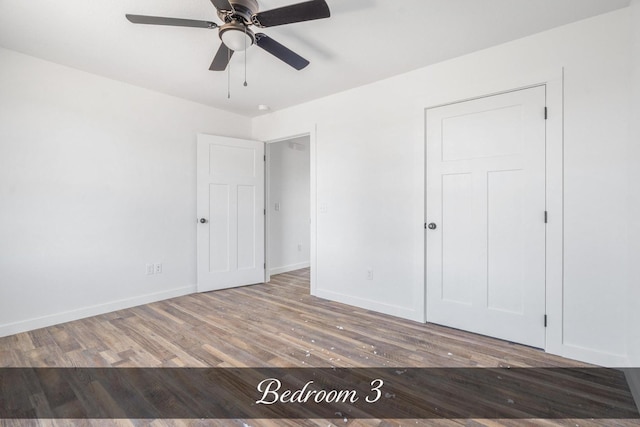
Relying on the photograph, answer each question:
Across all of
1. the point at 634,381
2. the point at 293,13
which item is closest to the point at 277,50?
the point at 293,13

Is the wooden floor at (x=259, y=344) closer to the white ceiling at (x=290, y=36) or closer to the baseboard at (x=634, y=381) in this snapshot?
the baseboard at (x=634, y=381)

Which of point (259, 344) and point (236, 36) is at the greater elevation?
point (236, 36)

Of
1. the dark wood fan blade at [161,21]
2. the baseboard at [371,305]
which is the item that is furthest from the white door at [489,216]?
the dark wood fan blade at [161,21]

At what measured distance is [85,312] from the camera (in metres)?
2.98

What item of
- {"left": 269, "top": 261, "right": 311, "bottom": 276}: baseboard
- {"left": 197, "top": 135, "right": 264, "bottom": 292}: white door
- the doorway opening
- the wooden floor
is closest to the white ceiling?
{"left": 197, "top": 135, "right": 264, "bottom": 292}: white door

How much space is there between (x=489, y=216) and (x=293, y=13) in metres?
2.13

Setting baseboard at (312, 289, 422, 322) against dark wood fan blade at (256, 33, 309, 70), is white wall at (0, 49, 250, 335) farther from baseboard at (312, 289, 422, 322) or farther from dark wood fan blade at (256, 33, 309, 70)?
dark wood fan blade at (256, 33, 309, 70)

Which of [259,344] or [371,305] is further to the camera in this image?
[371,305]

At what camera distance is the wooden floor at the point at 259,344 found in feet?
6.85

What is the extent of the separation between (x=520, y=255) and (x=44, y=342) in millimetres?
3933

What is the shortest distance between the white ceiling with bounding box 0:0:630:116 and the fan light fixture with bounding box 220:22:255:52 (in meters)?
0.28

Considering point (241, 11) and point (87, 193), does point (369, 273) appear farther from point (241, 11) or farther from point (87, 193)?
point (87, 193)

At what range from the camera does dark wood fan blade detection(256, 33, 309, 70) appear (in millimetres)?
1915

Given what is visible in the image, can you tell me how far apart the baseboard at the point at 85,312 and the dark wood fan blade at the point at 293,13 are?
312cm
